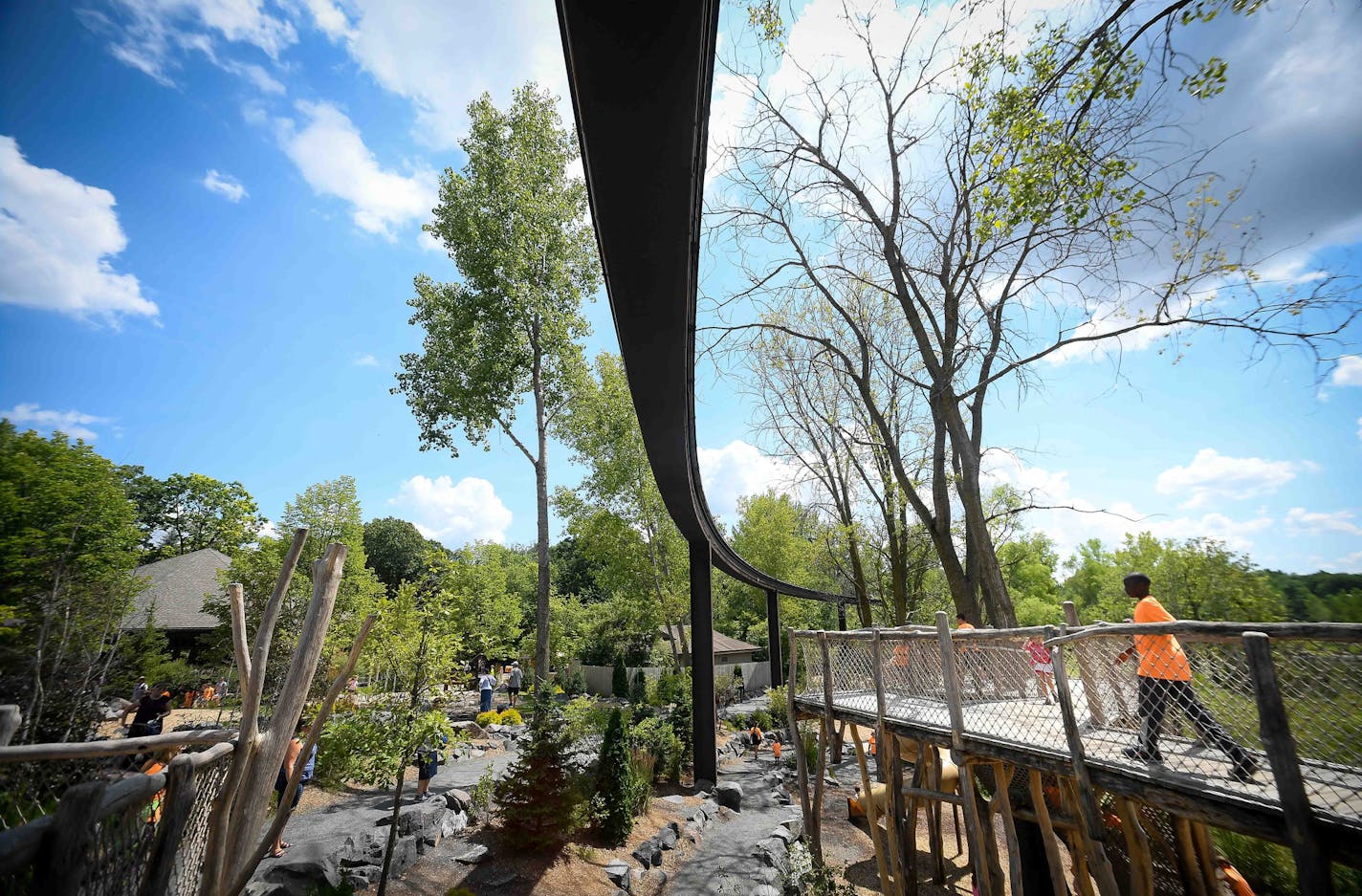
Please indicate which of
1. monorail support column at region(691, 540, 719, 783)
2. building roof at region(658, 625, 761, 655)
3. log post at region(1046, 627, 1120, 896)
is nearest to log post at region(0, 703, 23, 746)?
log post at region(1046, 627, 1120, 896)

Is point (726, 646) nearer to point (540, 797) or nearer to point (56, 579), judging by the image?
point (540, 797)

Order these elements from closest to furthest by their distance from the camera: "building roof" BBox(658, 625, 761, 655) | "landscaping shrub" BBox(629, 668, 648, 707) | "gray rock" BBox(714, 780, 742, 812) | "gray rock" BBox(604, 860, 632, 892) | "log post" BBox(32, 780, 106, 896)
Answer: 1. "log post" BBox(32, 780, 106, 896)
2. "gray rock" BBox(604, 860, 632, 892)
3. "gray rock" BBox(714, 780, 742, 812)
4. "landscaping shrub" BBox(629, 668, 648, 707)
5. "building roof" BBox(658, 625, 761, 655)

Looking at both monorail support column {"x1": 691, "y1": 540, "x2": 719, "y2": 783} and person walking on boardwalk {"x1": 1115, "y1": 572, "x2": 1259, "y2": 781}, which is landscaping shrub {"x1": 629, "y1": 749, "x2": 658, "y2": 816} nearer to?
monorail support column {"x1": 691, "y1": 540, "x2": 719, "y2": 783}

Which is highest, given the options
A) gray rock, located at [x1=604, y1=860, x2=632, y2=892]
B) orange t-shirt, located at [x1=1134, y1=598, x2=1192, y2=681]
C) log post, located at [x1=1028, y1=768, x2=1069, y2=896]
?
orange t-shirt, located at [x1=1134, y1=598, x2=1192, y2=681]

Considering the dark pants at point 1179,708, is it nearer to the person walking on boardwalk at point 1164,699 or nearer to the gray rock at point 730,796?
the person walking on boardwalk at point 1164,699

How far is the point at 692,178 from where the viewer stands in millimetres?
2898

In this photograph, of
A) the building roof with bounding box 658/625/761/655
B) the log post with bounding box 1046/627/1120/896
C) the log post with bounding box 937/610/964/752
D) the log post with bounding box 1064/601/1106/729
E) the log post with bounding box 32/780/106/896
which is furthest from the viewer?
the building roof with bounding box 658/625/761/655

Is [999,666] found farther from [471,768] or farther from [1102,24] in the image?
[471,768]

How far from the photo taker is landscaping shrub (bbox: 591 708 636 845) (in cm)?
791

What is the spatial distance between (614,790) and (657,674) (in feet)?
57.2

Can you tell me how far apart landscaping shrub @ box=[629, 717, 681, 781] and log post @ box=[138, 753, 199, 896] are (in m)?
10.4

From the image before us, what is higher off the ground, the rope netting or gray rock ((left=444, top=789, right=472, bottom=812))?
the rope netting

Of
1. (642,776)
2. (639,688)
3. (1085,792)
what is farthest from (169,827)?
(639,688)

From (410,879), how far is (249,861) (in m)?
4.75
